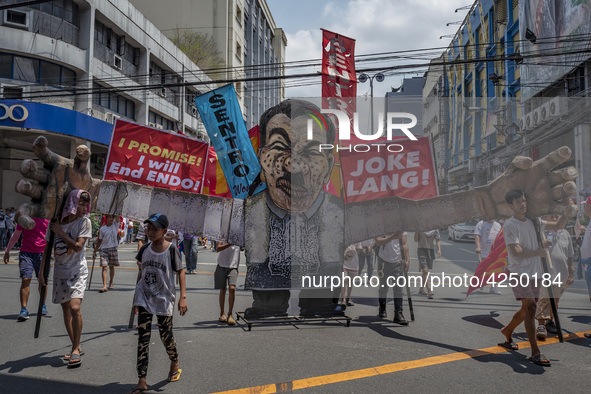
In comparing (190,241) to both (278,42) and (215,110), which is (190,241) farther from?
(278,42)

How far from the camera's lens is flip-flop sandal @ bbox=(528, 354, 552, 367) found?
506cm

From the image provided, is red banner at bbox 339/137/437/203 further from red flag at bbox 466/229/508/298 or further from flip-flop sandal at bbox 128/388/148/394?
flip-flop sandal at bbox 128/388/148/394

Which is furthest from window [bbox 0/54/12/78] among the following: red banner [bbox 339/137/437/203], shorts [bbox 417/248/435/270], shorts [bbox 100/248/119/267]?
shorts [bbox 417/248/435/270]

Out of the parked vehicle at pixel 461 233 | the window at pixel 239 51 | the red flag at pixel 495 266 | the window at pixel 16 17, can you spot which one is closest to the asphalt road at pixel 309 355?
the red flag at pixel 495 266

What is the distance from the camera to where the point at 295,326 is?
7.02 metres

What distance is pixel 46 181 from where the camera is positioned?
18.3ft

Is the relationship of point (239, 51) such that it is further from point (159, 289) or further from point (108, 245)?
point (159, 289)

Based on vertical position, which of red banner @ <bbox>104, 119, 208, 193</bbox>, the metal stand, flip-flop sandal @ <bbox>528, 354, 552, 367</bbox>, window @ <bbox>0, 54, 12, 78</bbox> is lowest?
flip-flop sandal @ <bbox>528, 354, 552, 367</bbox>

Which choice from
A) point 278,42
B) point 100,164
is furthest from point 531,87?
point 278,42

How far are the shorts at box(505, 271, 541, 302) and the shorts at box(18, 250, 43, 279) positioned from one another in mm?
6964

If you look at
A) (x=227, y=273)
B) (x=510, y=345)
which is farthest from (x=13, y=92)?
(x=510, y=345)

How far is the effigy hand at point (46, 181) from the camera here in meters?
5.39

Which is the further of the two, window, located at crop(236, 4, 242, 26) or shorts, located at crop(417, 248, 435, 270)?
window, located at crop(236, 4, 242, 26)

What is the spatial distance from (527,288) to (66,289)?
5.25m
